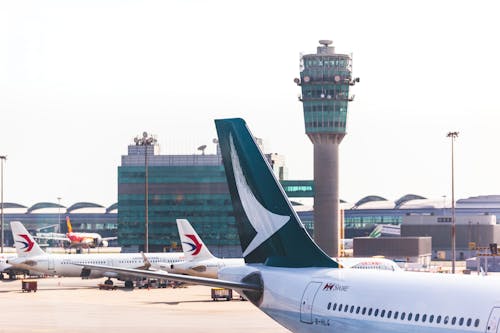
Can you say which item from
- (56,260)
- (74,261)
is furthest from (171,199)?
(74,261)

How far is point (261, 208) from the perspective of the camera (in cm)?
3484

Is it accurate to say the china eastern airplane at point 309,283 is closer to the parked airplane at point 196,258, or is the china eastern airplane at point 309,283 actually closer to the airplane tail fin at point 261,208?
the airplane tail fin at point 261,208

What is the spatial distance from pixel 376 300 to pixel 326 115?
132 meters

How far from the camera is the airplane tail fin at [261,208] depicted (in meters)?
34.7

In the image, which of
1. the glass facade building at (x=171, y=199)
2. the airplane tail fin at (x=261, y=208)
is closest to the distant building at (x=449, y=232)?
the glass facade building at (x=171, y=199)

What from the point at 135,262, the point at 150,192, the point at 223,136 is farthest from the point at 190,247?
the point at 150,192

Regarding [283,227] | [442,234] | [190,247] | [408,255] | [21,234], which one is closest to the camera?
[283,227]

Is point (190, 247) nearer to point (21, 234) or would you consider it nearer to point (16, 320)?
point (21, 234)

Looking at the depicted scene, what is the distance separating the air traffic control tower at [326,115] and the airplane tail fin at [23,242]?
64.0m

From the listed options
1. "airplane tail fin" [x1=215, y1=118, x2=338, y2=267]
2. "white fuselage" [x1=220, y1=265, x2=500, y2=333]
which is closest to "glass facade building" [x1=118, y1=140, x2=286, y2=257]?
"airplane tail fin" [x1=215, y1=118, x2=338, y2=267]

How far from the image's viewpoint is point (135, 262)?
362ft

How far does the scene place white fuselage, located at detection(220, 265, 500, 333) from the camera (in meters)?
26.3

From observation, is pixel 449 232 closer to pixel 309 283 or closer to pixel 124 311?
pixel 124 311

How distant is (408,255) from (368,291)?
12826 centimetres
